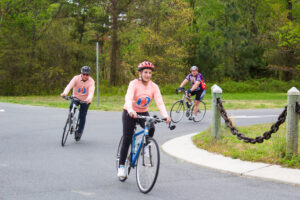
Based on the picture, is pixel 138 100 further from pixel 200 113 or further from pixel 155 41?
pixel 155 41

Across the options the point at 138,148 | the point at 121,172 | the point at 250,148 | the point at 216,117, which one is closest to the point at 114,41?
the point at 216,117

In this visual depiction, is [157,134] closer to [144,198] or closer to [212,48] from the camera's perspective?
[144,198]

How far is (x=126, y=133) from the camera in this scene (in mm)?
6020

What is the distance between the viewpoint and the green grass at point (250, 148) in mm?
7145

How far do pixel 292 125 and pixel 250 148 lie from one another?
1.23m

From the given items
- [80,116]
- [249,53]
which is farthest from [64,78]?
[80,116]

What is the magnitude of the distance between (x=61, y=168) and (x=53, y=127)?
5.91m

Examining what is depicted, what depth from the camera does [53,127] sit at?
1285cm

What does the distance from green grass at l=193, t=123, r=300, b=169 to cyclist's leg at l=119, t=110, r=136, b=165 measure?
258 centimetres

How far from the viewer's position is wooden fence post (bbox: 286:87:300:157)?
707cm

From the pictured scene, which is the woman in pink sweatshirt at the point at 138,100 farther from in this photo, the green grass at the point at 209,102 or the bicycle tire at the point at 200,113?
the green grass at the point at 209,102

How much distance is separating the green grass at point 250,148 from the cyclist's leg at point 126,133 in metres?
2.58

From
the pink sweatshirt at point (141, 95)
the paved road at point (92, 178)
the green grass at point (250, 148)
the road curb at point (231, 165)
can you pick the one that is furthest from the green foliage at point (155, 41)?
the pink sweatshirt at point (141, 95)

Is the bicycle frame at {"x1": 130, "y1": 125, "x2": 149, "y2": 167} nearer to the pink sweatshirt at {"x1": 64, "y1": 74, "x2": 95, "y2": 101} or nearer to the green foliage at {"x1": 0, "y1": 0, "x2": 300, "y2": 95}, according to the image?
the pink sweatshirt at {"x1": 64, "y1": 74, "x2": 95, "y2": 101}
